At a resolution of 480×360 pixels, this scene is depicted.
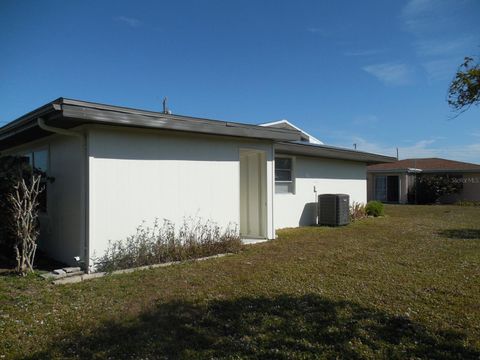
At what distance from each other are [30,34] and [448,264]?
37.4 feet

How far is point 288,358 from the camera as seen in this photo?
331 cm

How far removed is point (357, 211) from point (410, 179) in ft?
46.9

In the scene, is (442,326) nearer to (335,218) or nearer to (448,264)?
(448,264)

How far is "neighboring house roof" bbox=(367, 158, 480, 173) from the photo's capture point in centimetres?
2653

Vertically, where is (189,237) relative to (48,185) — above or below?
below

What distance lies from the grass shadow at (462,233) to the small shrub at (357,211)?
13.0 feet

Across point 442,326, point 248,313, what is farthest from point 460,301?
point 248,313

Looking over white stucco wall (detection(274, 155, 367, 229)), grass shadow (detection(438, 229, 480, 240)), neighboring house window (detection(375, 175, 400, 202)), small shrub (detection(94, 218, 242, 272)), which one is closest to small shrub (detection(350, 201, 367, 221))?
white stucco wall (detection(274, 155, 367, 229))

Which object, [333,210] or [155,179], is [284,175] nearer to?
[333,210]

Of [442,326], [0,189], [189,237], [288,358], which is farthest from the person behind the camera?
[189,237]

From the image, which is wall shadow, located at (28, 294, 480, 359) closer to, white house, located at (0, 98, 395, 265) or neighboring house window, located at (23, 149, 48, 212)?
white house, located at (0, 98, 395, 265)

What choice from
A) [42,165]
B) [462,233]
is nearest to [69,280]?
[42,165]

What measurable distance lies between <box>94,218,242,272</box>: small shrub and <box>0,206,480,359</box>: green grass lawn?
0.54 meters

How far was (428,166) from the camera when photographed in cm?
2942
